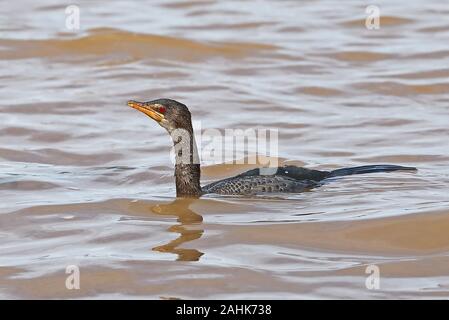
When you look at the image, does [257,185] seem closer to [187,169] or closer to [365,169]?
[187,169]

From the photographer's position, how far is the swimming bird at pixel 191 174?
11.3m

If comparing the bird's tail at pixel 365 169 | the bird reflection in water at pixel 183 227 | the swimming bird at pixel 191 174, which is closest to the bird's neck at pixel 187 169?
the swimming bird at pixel 191 174

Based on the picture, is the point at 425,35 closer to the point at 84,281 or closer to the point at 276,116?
the point at 276,116

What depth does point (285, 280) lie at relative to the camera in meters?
8.83

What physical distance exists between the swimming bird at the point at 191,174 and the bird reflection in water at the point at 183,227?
0.24 m

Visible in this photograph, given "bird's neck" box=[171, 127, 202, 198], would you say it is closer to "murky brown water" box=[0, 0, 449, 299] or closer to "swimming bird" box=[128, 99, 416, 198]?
"swimming bird" box=[128, 99, 416, 198]

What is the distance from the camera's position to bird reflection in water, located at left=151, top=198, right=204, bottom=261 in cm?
962

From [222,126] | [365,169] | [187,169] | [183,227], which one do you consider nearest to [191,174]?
[187,169]

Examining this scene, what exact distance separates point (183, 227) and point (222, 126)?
481 centimetres

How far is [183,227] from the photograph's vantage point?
34.4 ft

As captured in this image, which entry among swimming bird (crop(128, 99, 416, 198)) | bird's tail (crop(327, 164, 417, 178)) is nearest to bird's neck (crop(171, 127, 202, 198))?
swimming bird (crop(128, 99, 416, 198))

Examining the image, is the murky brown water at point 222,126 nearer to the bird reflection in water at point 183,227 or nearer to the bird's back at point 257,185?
the bird reflection in water at point 183,227

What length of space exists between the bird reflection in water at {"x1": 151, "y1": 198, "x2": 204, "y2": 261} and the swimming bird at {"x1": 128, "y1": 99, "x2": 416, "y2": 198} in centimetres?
24
